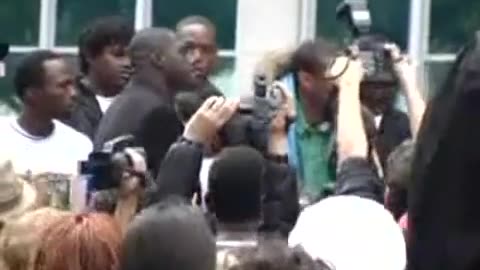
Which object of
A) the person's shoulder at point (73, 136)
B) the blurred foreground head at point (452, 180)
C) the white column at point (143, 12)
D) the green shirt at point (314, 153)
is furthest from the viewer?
the white column at point (143, 12)

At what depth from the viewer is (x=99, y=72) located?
29.2 ft

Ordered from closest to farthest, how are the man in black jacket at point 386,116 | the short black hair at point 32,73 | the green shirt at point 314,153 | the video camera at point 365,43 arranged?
the video camera at point 365,43 < the green shirt at point 314,153 < the short black hair at point 32,73 < the man in black jacket at point 386,116

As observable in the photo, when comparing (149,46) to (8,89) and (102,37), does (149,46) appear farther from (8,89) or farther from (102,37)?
(8,89)

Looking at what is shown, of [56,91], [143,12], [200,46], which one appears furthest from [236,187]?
[143,12]

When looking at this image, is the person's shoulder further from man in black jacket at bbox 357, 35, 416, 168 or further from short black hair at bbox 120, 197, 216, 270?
short black hair at bbox 120, 197, 216, 270

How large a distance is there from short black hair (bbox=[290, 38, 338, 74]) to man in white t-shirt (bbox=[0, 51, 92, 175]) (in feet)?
3.44

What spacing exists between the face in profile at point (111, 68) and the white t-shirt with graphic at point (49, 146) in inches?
31.0

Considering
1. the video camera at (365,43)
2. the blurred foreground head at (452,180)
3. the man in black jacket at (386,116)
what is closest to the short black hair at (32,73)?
the man in black jacket at (386,116)

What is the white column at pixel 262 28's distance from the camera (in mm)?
12633

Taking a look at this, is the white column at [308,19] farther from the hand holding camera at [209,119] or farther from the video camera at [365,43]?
the hand holding camera at [209,119]

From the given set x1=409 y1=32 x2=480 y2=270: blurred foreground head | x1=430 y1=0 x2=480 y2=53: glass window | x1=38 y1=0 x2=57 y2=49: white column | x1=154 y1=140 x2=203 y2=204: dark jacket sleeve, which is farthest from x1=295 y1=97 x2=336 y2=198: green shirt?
x1=38 y1=0 x2=57 y2=49: white column

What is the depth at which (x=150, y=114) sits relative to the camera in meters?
7.39

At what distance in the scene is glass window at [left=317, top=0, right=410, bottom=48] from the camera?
1266cm

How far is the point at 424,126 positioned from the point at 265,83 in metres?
3.93
